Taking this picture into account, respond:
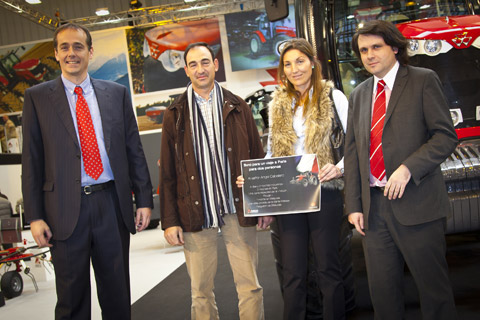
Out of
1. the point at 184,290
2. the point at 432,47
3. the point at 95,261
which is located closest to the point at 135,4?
the point at 184,290

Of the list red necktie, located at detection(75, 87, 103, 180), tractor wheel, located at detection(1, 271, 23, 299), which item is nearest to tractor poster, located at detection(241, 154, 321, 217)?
red necktie, located at detection(75, 87, 103, 180)

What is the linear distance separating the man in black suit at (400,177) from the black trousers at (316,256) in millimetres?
284

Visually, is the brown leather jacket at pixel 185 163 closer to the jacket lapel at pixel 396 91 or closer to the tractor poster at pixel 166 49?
the jacket lapel at pixel 396 91

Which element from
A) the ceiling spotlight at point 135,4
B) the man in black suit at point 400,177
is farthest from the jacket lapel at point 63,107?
the ceiling spotlight at point 135,4

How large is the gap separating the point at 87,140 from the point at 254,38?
11.9 metres

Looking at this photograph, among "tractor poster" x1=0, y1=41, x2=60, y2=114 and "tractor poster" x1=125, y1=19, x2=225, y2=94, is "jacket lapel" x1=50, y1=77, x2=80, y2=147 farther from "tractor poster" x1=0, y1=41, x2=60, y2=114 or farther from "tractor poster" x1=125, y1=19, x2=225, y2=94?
"tractor poster" x1=0, y1=41, x2=60, y2=114

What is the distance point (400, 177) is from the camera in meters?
2.09

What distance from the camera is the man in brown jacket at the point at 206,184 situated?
269cm

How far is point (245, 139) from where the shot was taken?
275 cm

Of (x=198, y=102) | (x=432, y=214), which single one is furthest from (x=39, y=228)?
(x=432, y=214)

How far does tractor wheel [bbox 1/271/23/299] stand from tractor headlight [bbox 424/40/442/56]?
481cm

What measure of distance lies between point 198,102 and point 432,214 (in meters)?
1.44

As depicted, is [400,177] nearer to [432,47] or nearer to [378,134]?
[378,134]

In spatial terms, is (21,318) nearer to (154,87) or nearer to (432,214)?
(432,214)
